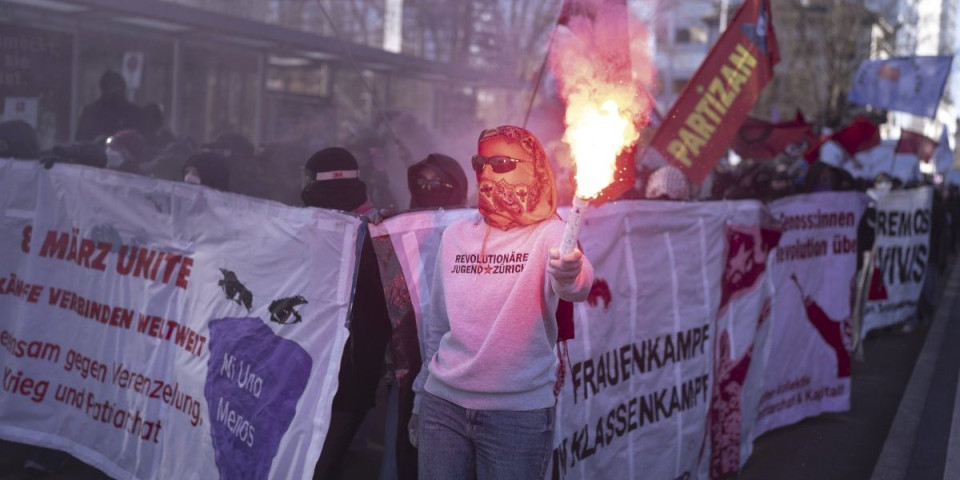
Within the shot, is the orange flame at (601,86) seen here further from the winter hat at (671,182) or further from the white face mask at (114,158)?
the white face mask at (114,158)

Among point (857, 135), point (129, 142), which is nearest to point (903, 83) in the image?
point (857, 135)

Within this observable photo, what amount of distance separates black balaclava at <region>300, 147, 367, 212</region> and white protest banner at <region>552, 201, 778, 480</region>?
3.70ft

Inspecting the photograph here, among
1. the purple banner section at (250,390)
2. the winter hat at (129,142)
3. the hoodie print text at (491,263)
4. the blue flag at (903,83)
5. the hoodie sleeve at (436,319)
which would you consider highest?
the blue flag at (903,83)

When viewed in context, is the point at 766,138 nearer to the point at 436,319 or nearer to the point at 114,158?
the point at 114,158

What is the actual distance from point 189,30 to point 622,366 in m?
9.60

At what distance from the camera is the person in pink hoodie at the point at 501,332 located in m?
3.02

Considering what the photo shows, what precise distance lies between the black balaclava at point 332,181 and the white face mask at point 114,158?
346 centimetres

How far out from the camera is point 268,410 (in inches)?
158

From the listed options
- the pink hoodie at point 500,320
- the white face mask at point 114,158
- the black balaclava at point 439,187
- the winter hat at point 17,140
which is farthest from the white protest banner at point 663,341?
the winter hat at point 17,140

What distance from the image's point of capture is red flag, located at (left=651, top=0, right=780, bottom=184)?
6941 mm

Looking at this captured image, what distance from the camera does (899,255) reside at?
1141 cm

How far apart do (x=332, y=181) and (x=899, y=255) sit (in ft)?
29.1

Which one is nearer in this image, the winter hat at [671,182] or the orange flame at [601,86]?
the orange flame at [601,86]

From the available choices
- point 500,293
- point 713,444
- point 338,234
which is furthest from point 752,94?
point 500,293
